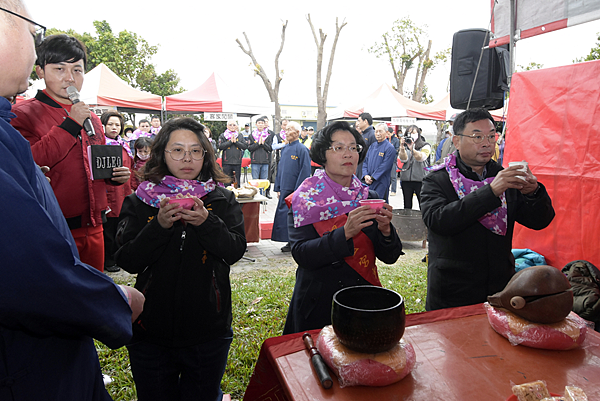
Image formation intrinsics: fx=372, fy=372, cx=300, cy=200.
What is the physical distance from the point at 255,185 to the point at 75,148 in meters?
3.97

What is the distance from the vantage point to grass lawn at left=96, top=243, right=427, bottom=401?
270 cm

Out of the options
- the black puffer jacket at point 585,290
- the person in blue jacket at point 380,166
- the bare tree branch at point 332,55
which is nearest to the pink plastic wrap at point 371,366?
the black puffer jacket at point 585,290

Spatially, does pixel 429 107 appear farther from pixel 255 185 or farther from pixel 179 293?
pixel 179 293

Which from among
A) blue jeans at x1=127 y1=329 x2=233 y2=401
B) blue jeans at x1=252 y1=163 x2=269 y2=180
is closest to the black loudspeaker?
blue jeans at x1=127 y1=329 x2=233 y2=401

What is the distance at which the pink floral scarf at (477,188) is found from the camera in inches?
86.2

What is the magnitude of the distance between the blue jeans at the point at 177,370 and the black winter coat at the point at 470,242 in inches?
53.5

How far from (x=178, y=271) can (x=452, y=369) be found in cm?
125

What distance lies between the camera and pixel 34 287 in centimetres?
74

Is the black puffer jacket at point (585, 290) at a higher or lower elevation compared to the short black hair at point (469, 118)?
lower

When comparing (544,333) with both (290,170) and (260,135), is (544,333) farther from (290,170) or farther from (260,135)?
(260,135)

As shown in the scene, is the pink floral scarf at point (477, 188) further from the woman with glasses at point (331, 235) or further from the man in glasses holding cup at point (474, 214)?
the woman with glasses at point (331, 235)

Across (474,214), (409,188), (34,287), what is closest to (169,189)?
(34,287)

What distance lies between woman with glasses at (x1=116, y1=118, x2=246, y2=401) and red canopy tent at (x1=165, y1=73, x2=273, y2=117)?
11217mm

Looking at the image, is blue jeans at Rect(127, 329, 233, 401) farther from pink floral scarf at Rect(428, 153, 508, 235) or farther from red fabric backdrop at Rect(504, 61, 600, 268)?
red fabric backdrop at Rect(504, 61, 600, 268)
